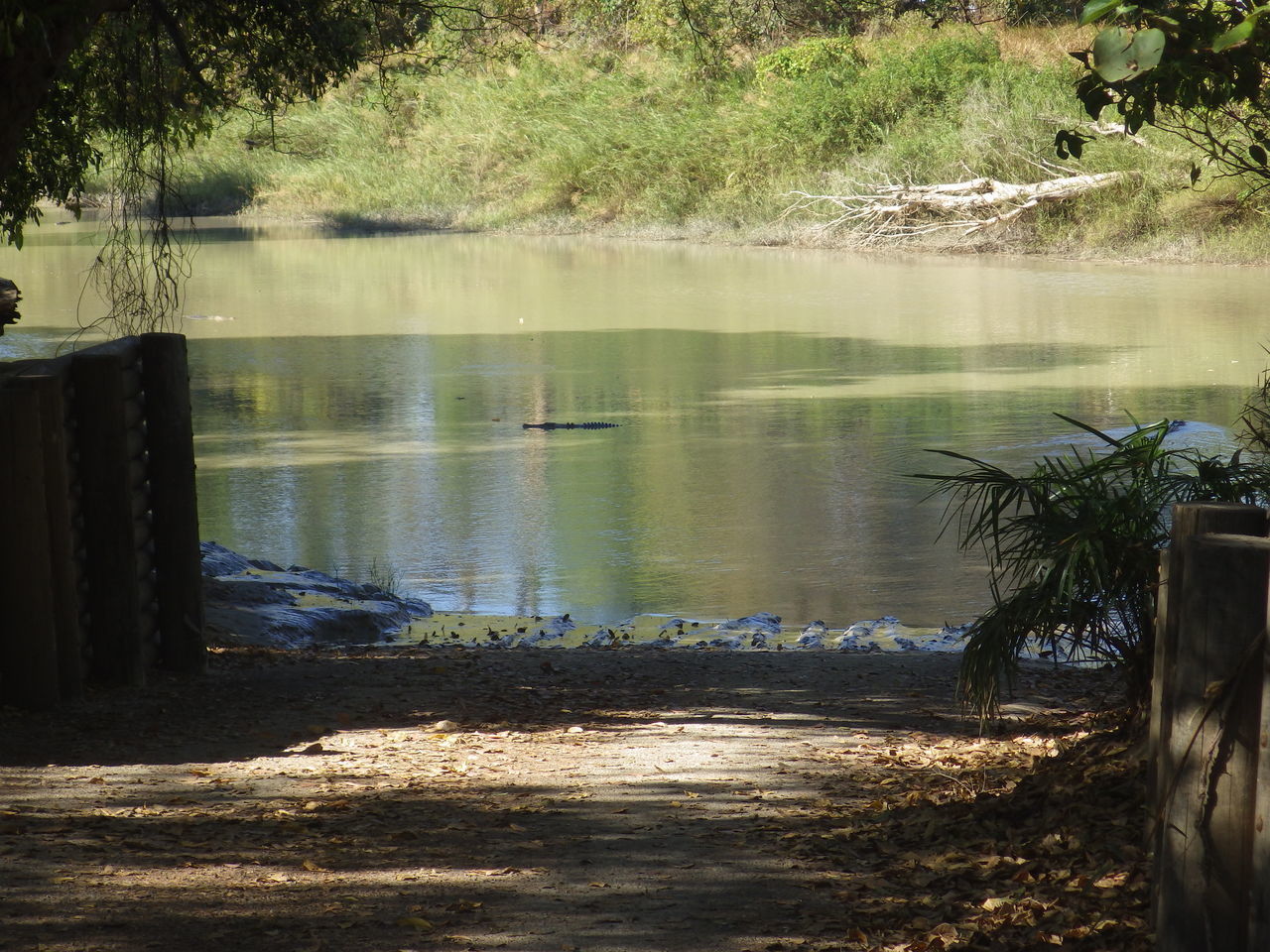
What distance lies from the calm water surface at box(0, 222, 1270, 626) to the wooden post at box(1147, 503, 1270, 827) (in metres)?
5.04

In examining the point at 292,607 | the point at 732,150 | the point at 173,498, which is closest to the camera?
the point at 173,498

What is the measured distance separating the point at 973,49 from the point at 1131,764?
37845mm

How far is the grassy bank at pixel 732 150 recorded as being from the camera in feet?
105

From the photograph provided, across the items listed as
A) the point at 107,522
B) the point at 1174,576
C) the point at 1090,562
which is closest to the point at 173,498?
the point at 107,522

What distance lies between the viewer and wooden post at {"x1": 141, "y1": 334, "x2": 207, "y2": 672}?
657 cm

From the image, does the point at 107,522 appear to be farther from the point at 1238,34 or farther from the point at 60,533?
the point at 1238,34

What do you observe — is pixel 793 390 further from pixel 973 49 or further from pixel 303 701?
pixel 973 49

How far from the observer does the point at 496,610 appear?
9.21 metres

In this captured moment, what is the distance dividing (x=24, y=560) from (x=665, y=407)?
422 inches

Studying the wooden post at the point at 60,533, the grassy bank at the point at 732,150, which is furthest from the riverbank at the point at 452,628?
the grassy bank at the point at 732,150

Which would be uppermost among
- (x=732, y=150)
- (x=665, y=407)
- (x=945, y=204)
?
(x=732, y=150)

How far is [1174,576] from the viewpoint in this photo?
335 centimetres

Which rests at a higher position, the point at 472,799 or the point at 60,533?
the point at 60,533

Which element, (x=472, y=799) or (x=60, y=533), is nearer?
(x=472, y=799)
